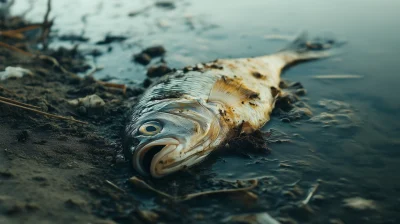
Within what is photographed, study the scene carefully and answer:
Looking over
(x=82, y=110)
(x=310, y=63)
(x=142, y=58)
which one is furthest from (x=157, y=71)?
(x=310, y=63)

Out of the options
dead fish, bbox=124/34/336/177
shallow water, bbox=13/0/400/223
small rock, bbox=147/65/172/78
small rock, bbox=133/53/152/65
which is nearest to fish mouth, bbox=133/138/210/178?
dead fish, bbox=124/34/336/177

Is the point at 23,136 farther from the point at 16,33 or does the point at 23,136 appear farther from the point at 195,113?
the point at 16,33

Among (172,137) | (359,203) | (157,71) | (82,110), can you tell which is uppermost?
(157,71)

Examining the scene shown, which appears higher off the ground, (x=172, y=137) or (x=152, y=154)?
(x=172, y=137)

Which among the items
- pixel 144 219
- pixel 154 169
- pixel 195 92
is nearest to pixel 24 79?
pixel 195 92

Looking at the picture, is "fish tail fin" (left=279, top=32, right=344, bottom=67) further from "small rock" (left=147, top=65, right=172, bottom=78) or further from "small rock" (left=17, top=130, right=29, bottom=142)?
"small rock" (left=17, top=130, right=29, bottom=142)
